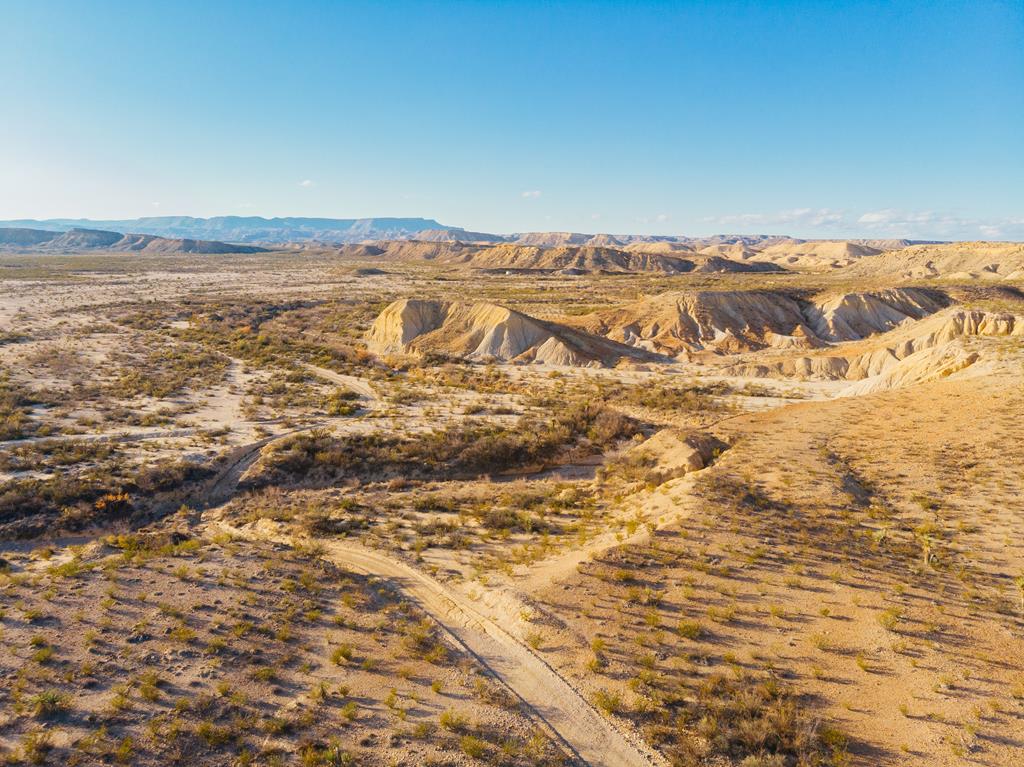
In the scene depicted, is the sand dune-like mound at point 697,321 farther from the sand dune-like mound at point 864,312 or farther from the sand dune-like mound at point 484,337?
the sand dune-like mound at point 484,337

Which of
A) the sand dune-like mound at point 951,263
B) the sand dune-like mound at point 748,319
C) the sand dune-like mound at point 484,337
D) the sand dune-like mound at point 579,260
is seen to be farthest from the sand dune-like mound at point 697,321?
the sand dune-like mound at point 579,260

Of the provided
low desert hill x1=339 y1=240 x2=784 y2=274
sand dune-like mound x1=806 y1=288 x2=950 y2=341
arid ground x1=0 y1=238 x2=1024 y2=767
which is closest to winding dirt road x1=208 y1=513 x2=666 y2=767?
arid ground x1=0 y1=238 x2=1024 y2=767

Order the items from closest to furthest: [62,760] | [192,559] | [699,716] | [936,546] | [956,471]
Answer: [62,760], [699,716], [936,546], [192,559], [956,471]

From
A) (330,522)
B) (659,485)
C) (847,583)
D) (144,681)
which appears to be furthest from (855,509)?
(144,681)

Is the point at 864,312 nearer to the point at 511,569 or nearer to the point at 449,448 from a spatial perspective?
the point at 449,448

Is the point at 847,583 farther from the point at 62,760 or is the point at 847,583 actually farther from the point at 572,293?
the point at 572,293

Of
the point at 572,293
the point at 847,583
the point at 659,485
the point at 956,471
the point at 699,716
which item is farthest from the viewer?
the point at 572,293

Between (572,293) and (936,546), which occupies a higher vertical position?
(572,293)

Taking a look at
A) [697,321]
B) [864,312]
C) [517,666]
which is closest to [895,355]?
[697,321]
